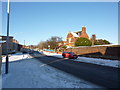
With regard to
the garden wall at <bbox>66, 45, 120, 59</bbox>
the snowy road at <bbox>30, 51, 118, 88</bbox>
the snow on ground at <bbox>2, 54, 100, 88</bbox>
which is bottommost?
the snowy road at <bbox>30, 51, 118, 88</bbox>

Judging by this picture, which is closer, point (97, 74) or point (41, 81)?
point (41, 81)

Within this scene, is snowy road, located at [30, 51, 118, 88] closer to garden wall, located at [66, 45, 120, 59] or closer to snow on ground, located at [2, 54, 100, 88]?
snow on ground, located at [2, 54, 100, 88]

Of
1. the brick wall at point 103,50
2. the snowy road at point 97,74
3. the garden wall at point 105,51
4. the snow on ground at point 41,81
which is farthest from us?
the brick wall at point 103,50

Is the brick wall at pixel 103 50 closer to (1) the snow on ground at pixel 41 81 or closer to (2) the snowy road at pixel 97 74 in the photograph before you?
(2) the snowy road at pixel 97 74

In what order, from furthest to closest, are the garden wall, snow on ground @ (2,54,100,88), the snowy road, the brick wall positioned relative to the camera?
the brick wall
the garden wall
the snowy road
snow on ground @ (2,54,100,88)

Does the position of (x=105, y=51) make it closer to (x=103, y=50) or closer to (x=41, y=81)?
(x=103, y=50)

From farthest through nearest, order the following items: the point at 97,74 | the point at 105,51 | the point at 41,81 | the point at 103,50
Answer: the point at 103,50
the point at 105,51
the point at 97,74
the point at 41,81

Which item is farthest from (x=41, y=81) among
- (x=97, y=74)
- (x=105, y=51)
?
(x=105, y=51)

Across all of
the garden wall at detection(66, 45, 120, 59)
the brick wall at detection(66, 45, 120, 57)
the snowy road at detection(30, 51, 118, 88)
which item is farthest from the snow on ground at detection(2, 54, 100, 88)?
the brick wall at detection(66, 45, 120, 57)

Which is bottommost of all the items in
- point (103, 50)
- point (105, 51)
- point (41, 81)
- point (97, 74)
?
point (97, 74)

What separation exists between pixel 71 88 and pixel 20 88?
2.38 metres

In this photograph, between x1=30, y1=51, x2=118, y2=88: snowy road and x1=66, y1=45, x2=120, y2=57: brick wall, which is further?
x1=66, y1=45, x2=120, y2=57: brick wall

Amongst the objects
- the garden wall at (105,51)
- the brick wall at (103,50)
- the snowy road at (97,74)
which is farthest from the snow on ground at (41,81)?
the brick wall at (103,50)

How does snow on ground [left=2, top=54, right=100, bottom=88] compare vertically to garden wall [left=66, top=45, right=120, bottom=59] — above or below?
below
